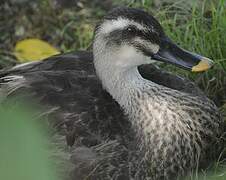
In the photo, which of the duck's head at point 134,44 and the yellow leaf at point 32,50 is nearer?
the duck's head at point 134,44

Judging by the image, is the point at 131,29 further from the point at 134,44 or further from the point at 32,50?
the point at 32,50

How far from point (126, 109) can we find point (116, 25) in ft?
1.26

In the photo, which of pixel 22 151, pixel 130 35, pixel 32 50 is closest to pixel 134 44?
pixel 130 35

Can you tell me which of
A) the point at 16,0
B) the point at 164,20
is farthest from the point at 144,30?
the point at 16,0

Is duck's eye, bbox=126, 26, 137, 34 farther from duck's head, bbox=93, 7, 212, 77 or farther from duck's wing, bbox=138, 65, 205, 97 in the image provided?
duck's wing, bbox=138, 65, 205, 97

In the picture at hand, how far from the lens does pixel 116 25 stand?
2.08 m

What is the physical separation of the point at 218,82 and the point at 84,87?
0.91m

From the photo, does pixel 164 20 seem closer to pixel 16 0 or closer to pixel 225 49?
pixel 225 49

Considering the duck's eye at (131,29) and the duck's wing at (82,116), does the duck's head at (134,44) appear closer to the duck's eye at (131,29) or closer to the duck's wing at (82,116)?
the duck's eye at (131,29)

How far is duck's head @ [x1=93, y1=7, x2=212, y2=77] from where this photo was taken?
207 centimetres

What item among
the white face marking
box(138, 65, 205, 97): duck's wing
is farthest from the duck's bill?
box(138, 65, 205, 97): duck's wing

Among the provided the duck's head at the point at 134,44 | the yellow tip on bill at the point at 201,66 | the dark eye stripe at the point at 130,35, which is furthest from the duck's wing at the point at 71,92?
the yellow tip on bill at the point at 201,66

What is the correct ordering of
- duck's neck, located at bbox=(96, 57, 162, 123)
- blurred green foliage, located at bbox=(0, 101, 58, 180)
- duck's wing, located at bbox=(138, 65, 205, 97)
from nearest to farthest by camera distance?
blurred green foliage, located at bbox=(0, 101, 58, 180), duck's neck, located at bbox=(96, 57, 162, 123), duck's wing, located at bbox=(138, 65, 205, 97)

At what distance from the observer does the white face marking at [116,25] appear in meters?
2.06
